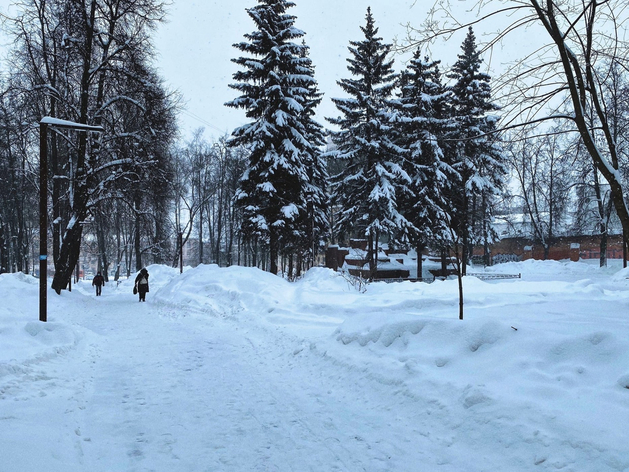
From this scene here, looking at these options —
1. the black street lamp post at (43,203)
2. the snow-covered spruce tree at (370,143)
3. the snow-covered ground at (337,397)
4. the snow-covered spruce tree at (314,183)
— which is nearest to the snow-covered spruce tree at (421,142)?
the snow-covered spruce tree at (370,143)

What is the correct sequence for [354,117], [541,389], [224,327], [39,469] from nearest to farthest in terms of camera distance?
[39,469], [541,389], [224,327], [354,117]

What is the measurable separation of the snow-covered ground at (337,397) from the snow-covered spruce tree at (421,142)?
19.4 metres

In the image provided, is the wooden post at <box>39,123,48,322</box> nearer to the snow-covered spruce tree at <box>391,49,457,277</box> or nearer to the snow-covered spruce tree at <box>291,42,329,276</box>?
the snow-covered spruce tree at <box>291,42,329,276</box>

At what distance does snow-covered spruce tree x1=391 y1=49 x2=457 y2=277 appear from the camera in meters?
27.0

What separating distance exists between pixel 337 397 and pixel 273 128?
59.8ft

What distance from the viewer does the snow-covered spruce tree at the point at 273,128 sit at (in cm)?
2144

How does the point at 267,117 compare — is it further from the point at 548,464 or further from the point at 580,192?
the point at 580,192

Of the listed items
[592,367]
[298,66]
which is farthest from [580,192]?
[592,367]

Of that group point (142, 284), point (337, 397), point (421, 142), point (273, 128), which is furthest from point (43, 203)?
point (421, 142)

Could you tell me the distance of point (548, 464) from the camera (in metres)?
3.13

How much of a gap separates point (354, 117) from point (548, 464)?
26.1 meters

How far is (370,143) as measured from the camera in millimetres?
26359

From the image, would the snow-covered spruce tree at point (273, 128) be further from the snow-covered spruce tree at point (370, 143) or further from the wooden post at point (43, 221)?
the wooden post at point (43, 221)

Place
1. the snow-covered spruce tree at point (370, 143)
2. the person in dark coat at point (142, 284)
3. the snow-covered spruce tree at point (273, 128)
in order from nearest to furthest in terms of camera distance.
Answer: the person in dark coat at point (142, 284) → the snow-covered spruce tree at point (273, 128) → the snow-covered spruce tree at point (370, 143)
